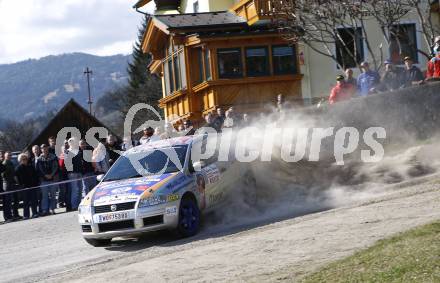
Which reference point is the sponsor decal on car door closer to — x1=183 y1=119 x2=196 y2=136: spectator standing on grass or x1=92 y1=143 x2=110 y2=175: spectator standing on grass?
x1=183 y1=119 x2=196 y2=136: spectator standing on grass

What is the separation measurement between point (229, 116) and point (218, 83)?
32.7 ft

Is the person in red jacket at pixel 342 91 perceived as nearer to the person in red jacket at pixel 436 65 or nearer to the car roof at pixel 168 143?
the person in red jacket at pixel 436 65

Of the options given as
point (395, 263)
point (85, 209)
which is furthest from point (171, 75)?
point (395, 263)

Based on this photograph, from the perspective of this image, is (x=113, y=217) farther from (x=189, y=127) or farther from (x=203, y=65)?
(x=203, y=65)

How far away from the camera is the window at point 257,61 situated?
30781 mm

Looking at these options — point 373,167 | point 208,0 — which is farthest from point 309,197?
point 208,0

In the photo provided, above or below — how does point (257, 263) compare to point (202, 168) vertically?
below

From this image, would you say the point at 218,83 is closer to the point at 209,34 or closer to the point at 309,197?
the point at 209,34

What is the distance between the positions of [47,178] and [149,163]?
7.74m

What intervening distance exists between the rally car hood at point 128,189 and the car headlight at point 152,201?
11 centimetres

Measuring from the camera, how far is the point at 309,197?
15406mm

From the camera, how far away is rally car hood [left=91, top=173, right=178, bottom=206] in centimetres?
1265

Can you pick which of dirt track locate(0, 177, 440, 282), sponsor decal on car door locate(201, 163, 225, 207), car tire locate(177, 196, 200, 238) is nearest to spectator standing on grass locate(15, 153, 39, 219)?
dirt track locate(0, 177, 440, 282)

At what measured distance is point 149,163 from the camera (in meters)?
13.9
